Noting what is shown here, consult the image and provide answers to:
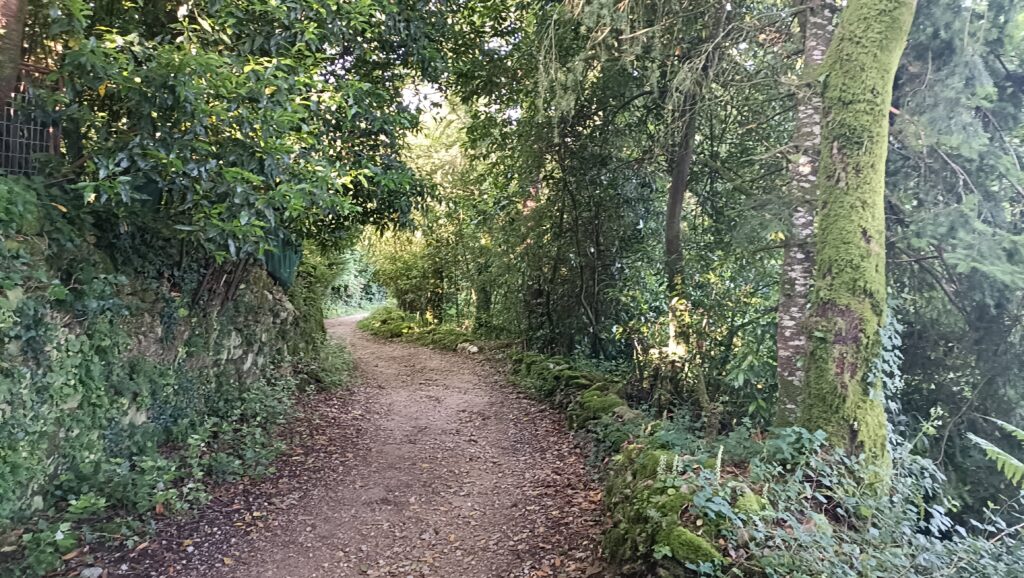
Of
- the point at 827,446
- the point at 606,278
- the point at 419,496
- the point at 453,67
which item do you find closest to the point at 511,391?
the point at 606,278

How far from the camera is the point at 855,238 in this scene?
400 centimetres

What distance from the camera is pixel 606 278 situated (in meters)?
9.55

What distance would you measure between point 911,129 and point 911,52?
85 centimetres

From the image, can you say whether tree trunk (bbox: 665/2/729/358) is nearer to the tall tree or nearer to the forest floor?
the tall tree

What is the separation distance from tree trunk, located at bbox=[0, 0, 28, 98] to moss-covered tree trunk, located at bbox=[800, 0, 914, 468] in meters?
5.38

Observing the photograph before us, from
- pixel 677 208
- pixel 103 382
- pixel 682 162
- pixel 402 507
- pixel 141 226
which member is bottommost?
pixel 402 507

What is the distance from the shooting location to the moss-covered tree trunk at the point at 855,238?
3.91 meters

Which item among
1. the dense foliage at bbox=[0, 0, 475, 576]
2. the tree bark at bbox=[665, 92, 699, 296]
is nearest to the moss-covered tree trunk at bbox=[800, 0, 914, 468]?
the tree bark at bbox=[665, 92, 699, 296]

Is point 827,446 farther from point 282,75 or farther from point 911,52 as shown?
point 282,75

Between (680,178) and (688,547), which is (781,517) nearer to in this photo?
(688,547)

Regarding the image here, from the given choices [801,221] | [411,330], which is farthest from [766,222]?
[411,330]

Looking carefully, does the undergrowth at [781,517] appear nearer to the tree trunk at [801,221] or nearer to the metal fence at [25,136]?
the tree trunk at [801,221]

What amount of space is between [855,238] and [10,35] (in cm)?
564

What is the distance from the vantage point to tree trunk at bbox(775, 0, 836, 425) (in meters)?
4.25
